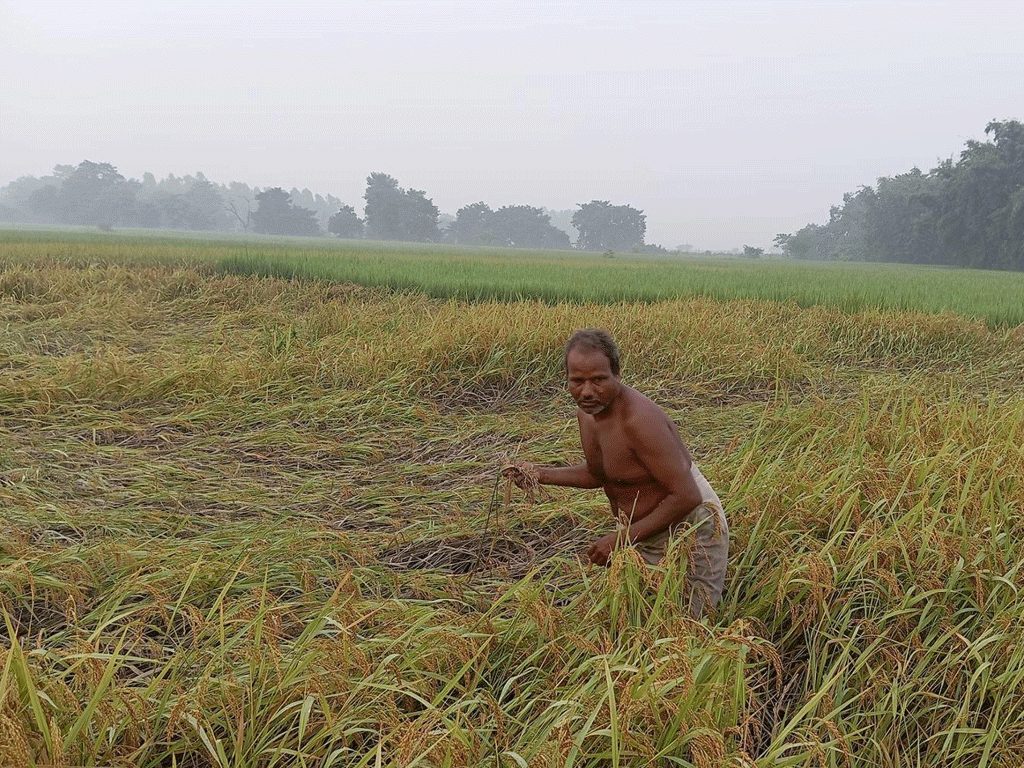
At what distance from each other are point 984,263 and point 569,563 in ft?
131

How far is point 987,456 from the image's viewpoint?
2822mm

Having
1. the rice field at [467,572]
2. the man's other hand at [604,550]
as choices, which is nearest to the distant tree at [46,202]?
the rice field at [467,572]

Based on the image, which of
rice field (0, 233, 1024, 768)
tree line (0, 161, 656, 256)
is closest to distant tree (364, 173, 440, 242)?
tree line (0, 161, 656, 256)

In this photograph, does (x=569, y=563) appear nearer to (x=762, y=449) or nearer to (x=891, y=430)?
(x=762, y=449)

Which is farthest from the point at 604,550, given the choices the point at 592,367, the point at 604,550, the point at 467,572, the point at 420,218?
the point at 420,218

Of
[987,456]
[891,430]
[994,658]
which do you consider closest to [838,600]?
[994,658]

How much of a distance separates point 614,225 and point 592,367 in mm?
79446

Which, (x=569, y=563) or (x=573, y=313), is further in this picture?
(x=573, y=313)

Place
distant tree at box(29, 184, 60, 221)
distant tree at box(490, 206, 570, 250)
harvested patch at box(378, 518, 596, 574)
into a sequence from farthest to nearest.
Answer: distant tree at box(29, 184, 60, 221) < distant tree at box(490, 206, 570, 250) < harvested patch at box(378, 518, 596, 574)

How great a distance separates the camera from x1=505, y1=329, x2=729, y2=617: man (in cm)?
180

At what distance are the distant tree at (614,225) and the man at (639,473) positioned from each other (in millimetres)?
78138

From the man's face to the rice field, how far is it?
420mm

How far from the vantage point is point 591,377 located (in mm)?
1800

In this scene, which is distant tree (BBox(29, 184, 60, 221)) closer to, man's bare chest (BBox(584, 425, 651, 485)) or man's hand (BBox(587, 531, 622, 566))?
man's bare chest (BBox(584, 425, 651, 485))
